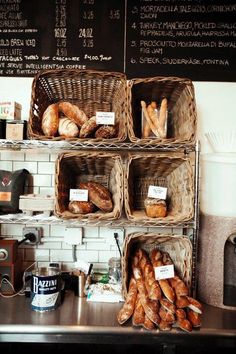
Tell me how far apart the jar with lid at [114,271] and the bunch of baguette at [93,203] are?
425mm

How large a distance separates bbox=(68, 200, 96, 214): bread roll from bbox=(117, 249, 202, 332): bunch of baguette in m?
0.44

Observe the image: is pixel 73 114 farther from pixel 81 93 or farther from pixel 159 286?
pixel 159 286

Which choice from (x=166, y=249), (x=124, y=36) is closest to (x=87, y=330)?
(x=166, y=249)

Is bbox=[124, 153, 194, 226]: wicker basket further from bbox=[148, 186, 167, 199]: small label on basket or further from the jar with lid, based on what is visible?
the jar with lid

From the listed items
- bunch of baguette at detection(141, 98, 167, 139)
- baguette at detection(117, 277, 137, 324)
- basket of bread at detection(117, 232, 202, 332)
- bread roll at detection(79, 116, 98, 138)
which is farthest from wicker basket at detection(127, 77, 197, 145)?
baguette at detection(117, 277, 137, 324)

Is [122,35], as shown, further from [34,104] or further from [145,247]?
[145,247]

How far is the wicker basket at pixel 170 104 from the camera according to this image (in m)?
1.56

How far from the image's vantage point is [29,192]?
2.02 meters

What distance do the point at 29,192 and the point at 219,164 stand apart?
1.19 m

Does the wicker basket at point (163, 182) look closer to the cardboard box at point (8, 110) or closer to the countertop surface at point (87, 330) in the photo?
the countertop surface at point (87, 330)

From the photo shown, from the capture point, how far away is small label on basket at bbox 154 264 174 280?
157 centimetres

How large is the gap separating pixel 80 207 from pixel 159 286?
567mm

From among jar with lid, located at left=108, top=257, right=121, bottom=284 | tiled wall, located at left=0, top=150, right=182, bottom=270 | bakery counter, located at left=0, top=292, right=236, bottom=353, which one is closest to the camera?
bakery counter, located at left=0, top=292, right=236, bottom=353

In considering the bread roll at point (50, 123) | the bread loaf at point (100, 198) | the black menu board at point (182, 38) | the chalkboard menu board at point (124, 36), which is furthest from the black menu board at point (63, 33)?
the bread loaf at point (100, 198)
